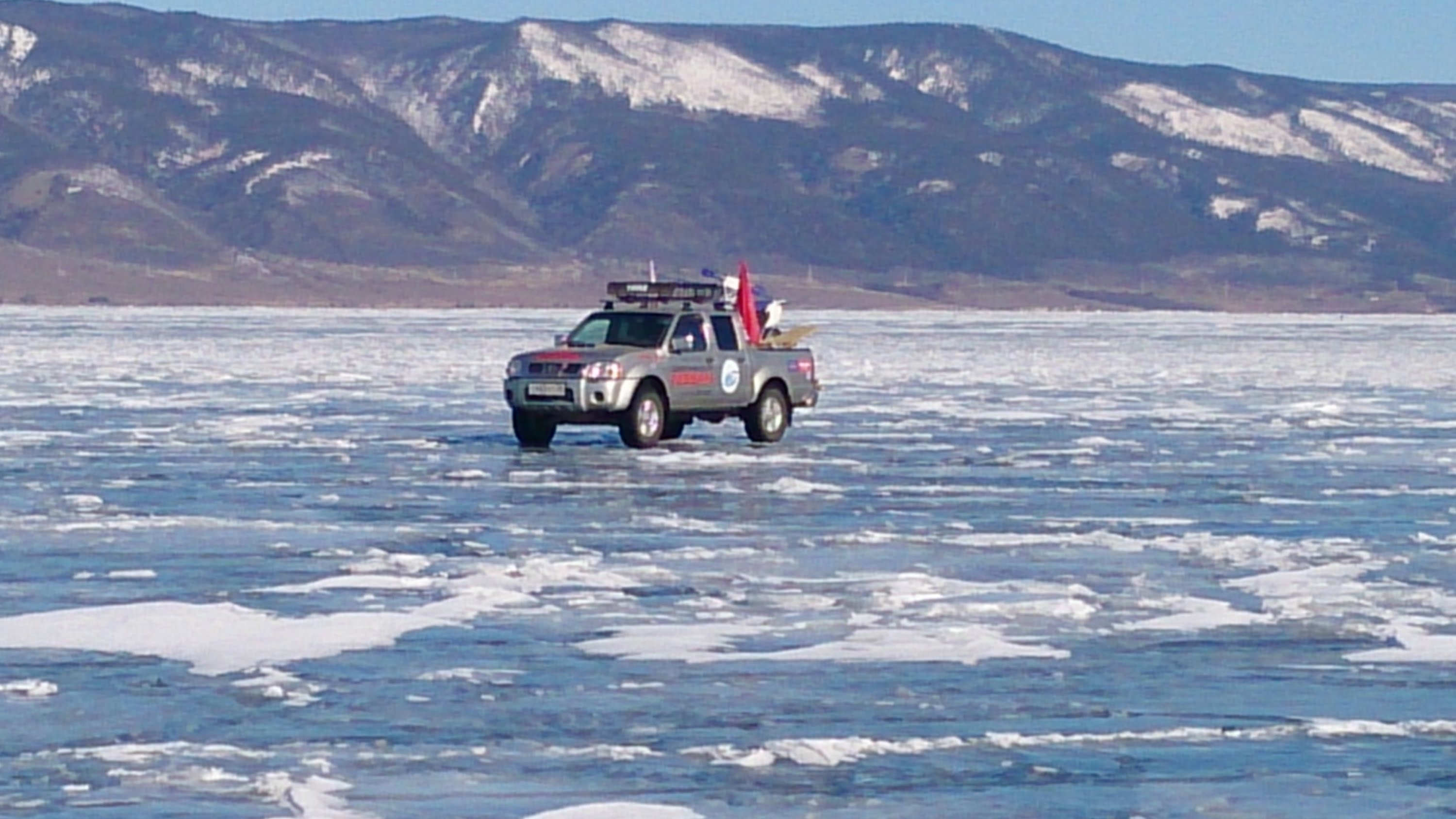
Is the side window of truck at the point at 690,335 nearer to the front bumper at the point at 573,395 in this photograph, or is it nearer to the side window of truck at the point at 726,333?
the side window of truck at the point at 726,333

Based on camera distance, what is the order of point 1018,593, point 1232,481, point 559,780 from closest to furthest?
1. point 559,780
2. point 1018,593
3. point 1232,481

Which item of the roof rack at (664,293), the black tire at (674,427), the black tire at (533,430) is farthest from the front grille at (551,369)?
the roof rack at (664,293)

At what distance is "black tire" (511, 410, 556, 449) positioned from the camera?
28578 millimetres

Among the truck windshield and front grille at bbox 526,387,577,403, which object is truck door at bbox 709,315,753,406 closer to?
the truck windshield

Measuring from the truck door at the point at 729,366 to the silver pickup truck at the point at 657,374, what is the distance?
0.01 meters

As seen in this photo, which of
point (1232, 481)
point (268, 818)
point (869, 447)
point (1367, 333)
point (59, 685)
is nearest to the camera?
point (268, 818)

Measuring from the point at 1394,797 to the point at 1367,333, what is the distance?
10023 centimetres

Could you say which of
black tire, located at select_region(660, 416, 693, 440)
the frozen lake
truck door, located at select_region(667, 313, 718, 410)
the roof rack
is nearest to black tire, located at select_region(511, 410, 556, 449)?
the frozen lake

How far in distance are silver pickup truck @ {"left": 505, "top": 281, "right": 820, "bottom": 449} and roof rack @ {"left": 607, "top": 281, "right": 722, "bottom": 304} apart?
2cm

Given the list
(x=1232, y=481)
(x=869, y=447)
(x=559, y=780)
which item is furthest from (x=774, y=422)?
(x=559, y=780)

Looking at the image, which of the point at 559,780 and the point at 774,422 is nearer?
the point at 559,780

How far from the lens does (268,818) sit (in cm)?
927

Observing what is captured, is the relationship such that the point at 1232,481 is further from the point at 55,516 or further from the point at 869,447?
the point at 55,516

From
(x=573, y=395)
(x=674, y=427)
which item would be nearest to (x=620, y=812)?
(x=573, y=395)
